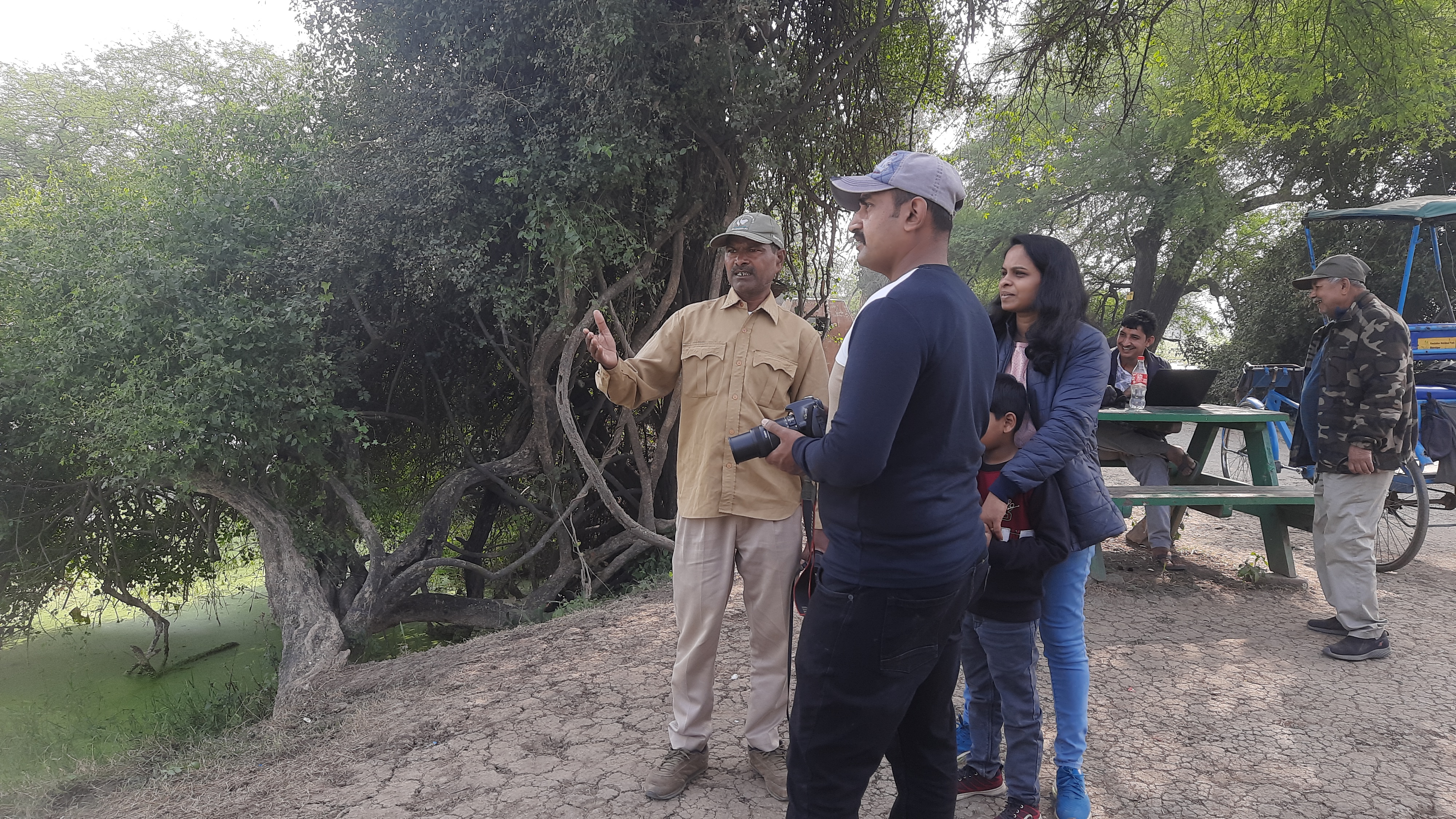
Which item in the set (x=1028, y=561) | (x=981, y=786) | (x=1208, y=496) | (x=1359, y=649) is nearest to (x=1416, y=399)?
(x=1208, y=496)

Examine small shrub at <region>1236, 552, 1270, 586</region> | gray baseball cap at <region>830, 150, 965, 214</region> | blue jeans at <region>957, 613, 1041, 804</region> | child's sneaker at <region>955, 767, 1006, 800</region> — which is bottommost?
small shrub at <region>1236, 552, 1270, 586</region>

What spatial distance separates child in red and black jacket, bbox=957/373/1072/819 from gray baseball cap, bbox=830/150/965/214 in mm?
957

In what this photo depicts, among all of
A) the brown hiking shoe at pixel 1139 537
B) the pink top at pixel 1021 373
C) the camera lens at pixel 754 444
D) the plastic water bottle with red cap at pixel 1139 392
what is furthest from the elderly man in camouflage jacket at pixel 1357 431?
the camera lens at pixel 754 444

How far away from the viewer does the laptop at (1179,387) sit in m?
5.52

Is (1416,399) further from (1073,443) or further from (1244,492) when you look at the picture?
(1073,443)

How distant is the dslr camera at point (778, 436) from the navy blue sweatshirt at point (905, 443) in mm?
138

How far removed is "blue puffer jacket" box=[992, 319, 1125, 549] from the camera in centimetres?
261

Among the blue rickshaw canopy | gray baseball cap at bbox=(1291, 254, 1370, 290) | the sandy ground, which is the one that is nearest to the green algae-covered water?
the sandy ground

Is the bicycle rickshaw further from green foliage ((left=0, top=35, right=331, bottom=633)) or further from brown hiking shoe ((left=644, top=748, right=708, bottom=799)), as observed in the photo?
green foliage ((left=0, top=35, right=331, bottom=633))

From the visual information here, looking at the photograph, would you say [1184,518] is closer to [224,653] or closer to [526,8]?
[526,8]

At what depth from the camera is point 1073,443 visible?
2676mm

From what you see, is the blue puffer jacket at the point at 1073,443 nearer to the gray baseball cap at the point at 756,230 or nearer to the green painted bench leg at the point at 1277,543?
the gray baseball cap at the point at 756,230

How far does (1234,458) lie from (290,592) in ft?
34.6

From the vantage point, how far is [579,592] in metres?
7.12
